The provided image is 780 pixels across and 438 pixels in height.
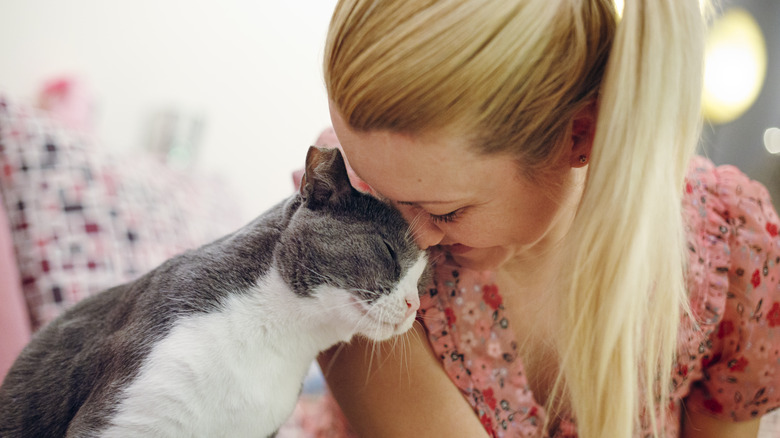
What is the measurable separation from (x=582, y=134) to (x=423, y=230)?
0.81 feet

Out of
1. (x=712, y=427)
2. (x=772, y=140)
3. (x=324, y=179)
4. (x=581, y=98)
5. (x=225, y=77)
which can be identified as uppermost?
(x=772, y=140)

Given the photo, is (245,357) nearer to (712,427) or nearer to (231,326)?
(231,326)

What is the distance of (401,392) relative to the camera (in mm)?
831

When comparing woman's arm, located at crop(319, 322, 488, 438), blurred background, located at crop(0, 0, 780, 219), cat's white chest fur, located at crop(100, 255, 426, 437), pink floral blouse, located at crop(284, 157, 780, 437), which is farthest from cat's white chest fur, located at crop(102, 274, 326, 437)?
blurred background, located at crop(0, 0, 780, 219)

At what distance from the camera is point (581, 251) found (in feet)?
2.14

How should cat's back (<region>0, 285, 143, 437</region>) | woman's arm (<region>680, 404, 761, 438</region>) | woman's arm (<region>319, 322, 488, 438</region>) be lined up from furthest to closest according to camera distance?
woman's arm (<region>680, 404, 761, 438</region>) < woman's arm (<region>319, 322, 488, 438</region>) < cat's back (<region>0, 285, 143, 437</region>)

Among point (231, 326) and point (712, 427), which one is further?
point (712, 427)

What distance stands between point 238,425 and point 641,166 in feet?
1.82

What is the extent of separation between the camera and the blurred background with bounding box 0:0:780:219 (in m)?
1.69

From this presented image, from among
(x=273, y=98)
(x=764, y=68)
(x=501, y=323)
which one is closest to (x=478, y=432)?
(x=501, y=323)

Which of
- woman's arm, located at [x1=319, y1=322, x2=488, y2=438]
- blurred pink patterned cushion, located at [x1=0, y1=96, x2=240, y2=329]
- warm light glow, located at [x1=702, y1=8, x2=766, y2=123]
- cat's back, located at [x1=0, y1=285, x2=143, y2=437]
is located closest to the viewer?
cat's back, located at [x1=0, y1=285, x2=143, y2=437]

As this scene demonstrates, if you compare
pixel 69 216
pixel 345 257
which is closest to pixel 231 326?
pixel 345 257

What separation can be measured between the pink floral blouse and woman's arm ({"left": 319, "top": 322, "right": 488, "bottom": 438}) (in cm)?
3

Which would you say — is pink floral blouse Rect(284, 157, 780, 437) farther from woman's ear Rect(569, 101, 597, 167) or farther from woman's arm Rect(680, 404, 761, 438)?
woman's ear Rect(569, 101, 597, 167)
